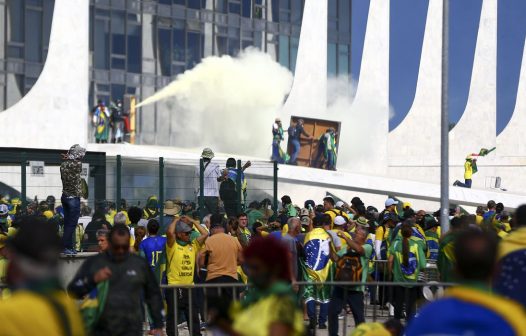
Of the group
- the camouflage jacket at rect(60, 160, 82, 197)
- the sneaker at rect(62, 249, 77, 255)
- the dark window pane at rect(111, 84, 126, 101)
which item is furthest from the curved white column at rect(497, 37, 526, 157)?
the camouflage jacket at rect(60, 160, 82, 197)

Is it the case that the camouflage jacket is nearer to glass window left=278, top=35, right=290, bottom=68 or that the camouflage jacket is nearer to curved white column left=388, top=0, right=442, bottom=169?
curved white column left=388, top=0, right=442, bottom=169

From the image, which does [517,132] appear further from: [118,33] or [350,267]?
[350,267]

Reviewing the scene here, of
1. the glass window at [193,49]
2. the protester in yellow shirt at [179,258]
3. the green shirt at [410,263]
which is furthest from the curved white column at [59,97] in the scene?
the glass window at [193,49]

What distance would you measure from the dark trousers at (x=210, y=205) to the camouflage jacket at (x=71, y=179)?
3.84m

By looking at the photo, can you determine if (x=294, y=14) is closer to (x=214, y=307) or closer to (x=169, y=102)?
(x=169, y=102)

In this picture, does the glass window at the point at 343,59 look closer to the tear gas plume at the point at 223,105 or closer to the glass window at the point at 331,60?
the glass window at the point at 331,60

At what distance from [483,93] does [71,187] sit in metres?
39.6

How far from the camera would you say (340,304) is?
41.5 feet

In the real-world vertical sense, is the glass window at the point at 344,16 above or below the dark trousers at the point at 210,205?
above

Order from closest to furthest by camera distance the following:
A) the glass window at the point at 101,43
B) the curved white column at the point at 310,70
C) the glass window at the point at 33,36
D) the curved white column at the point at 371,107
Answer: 1. the glass window at the point at 33,36
2. the glass window at the point at 101,43
3. the curved white column at the point at 310,70
4. the curved white column at the point at 371,107

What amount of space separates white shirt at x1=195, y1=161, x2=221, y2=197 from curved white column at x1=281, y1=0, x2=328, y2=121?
92.9ft

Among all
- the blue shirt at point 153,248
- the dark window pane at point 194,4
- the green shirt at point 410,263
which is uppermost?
the dark window pane at point 194,4

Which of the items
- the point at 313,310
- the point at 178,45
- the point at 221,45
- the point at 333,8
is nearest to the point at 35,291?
the point at 313,310

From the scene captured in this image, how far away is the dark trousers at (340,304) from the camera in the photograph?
12.7 meters
